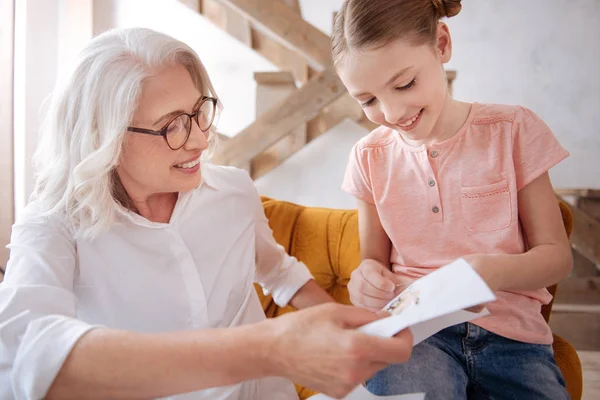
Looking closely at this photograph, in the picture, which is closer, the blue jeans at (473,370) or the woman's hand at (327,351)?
the woman's hand at (327,351)

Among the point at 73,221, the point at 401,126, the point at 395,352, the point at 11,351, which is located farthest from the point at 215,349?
the point at 401,126

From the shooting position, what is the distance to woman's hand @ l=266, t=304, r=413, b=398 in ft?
2.39

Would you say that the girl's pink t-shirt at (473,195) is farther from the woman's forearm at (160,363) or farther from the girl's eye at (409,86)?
the woman's forearm at (160,363)

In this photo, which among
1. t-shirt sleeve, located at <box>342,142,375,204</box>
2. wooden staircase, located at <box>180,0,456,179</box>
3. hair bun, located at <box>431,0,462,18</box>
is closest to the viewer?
hair bun, located at <box>431,0,462,18</box>

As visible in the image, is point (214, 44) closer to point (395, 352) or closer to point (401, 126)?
point (401, 126)

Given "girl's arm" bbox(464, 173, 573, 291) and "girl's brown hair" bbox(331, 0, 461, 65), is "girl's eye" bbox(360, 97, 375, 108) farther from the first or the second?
"girl's arm" bbox(464, 173, 573, 291)

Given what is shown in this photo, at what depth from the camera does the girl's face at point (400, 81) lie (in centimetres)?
107

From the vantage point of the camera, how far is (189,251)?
1171mm

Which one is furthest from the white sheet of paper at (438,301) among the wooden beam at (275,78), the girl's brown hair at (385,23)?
the wooden beam at (275,78)

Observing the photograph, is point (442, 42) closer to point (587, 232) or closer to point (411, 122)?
point (411, 122)

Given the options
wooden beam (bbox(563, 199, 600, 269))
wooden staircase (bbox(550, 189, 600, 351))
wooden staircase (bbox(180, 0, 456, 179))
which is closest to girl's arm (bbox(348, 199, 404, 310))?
wooden staircase (bbox(180, 0, 456, 179))

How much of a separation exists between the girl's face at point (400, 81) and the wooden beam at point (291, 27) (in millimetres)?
1792

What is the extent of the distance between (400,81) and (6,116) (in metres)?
2.14

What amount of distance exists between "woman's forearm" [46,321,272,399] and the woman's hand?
0.11 ft
